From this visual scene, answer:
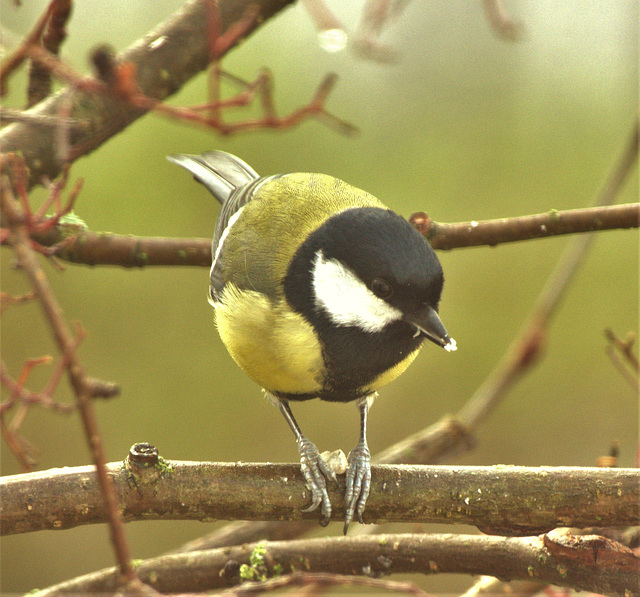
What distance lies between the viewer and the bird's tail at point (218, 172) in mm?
2039

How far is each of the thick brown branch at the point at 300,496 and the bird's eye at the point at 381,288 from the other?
336 mm

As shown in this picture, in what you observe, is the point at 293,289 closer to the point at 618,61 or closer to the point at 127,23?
the point at 127,23

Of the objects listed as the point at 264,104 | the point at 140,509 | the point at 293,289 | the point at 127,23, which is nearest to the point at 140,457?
the point at 140,509

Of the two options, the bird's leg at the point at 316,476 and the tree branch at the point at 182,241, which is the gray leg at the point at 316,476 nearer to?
the bird's leg at the point at 316,476

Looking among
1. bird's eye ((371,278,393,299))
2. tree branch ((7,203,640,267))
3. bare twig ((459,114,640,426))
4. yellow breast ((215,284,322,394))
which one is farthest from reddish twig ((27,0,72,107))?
bare twig ((459,114,640,426))

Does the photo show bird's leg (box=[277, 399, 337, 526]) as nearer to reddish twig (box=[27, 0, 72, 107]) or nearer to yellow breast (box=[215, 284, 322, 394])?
yellow breast (box=[215, 284, 322, 394])

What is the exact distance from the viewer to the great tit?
1336mm

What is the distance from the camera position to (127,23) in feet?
9.50

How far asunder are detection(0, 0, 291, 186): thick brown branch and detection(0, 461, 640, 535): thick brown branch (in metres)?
0.65

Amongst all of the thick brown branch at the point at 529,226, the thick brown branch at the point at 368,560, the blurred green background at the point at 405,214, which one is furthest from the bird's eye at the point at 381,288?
the blurred green background at the point at 405,214

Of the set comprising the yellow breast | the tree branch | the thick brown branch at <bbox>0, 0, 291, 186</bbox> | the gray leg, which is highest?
the thick brown branch at <bbox>0, 0, 291, 186</bbox>

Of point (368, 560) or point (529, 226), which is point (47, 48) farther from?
point (368, 560)

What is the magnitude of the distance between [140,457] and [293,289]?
50cm

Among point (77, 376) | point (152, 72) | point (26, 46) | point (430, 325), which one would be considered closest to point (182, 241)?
point (152, 72)
